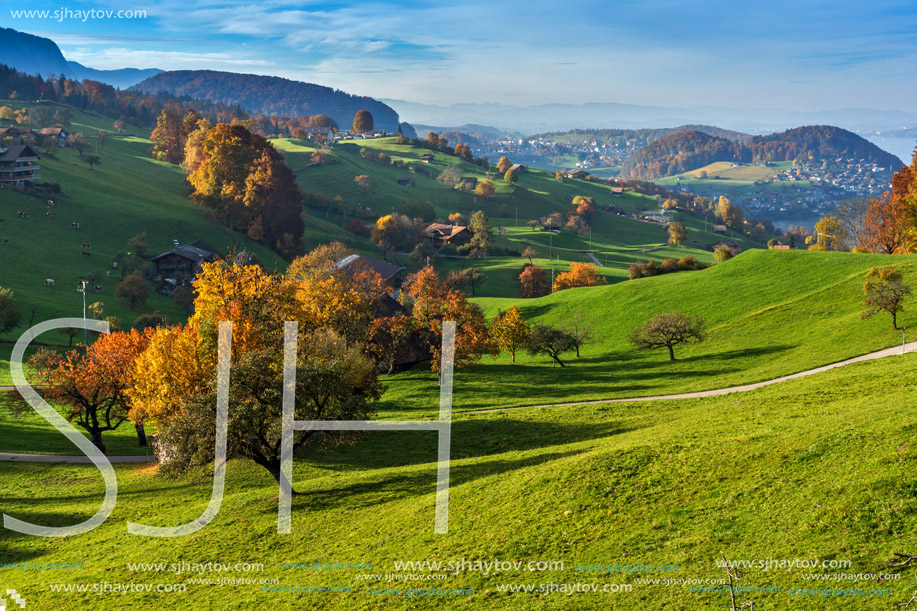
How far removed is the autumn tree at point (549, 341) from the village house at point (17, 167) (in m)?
101

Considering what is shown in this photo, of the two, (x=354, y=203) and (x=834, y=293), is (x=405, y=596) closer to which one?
(x=834, y=293)

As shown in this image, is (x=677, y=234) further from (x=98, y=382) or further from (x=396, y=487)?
(x=396, y=487)

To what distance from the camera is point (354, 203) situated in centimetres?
17250

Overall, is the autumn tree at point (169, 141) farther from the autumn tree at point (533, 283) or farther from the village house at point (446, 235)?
the autumn tree at point (533, 283)

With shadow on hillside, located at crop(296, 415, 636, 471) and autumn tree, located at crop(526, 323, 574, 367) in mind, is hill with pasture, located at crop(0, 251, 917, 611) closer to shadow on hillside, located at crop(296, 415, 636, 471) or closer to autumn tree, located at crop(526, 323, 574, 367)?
shadow on hillside, located at crop(296, 415, 636, 471)

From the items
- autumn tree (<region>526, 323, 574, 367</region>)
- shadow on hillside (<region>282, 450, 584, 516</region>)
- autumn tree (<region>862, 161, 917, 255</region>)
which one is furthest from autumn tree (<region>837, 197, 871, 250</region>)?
shadow on hillside (<region>282, 450, 584, 516</region>)

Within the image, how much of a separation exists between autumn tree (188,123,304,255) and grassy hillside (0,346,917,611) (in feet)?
290

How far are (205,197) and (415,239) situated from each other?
47.8 metres

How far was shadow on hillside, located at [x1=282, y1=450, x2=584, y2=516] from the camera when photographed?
2722cm

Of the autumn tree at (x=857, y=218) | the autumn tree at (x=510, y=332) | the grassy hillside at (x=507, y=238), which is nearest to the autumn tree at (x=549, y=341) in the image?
the autumn tree at (x=510, y=332)

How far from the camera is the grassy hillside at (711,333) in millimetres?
44969

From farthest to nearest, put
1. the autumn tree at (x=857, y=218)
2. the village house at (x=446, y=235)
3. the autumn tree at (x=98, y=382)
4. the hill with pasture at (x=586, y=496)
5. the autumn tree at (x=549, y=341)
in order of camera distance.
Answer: the village house at (x=446, y=235)
the autumn tree at (x=857, y=218)
the autumn tree at (x=549, y=341)
the autumn tree at (x=98, y=382)
the hill with pasture at (x=586, y=496)

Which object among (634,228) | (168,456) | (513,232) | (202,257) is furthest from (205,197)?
(634,228)

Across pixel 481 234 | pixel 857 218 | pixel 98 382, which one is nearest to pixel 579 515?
pixel 98 382
